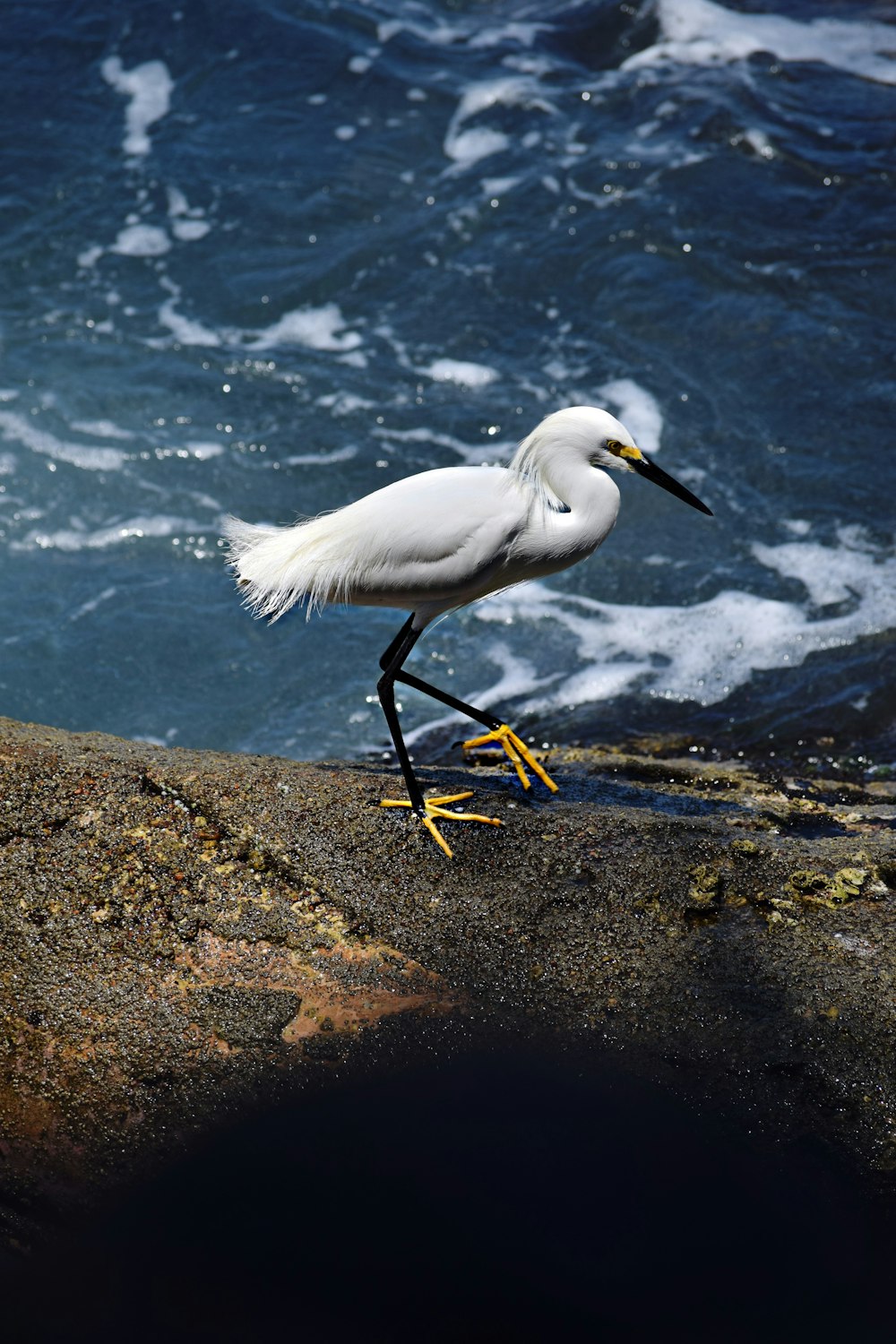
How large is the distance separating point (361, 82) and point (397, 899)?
9.83m

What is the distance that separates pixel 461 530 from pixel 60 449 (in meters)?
4.87

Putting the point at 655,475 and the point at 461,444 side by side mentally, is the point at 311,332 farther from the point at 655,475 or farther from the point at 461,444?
the point at 655,475

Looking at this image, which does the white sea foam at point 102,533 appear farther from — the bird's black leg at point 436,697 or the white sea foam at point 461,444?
the bird's black leg at point 436,697

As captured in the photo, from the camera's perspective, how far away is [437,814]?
11.1 feet

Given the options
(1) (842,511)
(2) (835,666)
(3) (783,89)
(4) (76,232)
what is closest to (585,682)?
(2) (835,666)

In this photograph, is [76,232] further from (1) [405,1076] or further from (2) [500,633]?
(1) [405,1076]

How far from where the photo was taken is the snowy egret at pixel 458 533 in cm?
350

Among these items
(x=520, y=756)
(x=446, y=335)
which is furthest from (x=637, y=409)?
(x=520, y=756)

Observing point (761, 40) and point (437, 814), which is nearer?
point (437, 814)

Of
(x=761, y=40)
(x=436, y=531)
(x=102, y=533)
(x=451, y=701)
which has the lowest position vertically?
(x=102, y=533)

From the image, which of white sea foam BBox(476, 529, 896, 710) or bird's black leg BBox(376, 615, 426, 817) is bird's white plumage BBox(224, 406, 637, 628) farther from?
white sea foam BBox(476, 529, 896, 710)

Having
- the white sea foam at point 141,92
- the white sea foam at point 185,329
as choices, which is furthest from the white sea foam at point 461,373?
the white sea foam at point 141,92

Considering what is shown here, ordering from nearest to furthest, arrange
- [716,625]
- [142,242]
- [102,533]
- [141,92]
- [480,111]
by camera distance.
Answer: [716,625]
[102,533]
[142,242]
[480,111]
[141,92]

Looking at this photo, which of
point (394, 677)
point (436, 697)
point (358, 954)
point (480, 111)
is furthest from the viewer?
point (480, 111)
